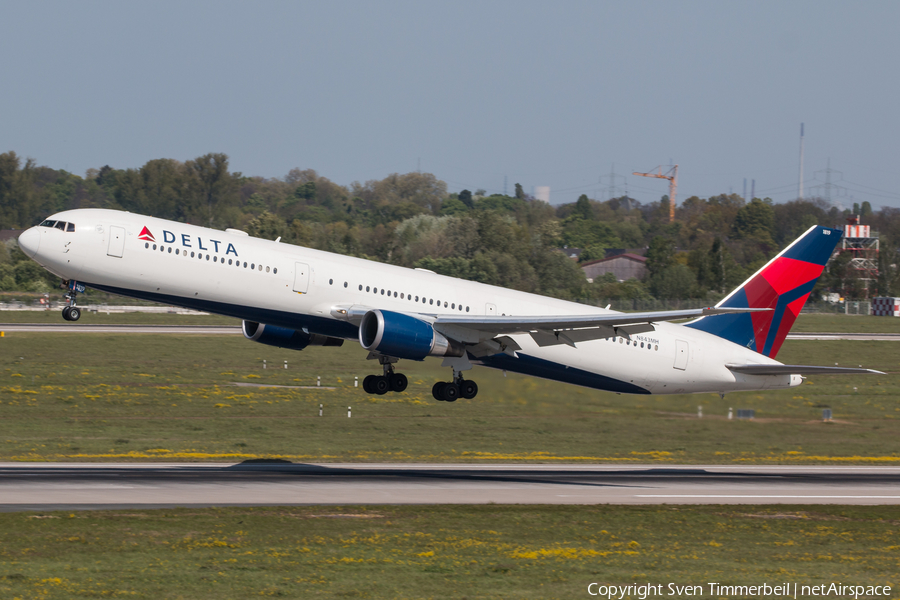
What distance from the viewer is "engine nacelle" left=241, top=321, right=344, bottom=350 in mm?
42750

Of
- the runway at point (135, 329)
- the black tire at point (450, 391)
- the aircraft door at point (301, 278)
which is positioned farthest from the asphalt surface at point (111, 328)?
the aircraft door at point (301, 278)

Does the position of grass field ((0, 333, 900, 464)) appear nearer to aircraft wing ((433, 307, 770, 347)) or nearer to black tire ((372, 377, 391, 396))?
black tire ((372, 377, 391, 396))

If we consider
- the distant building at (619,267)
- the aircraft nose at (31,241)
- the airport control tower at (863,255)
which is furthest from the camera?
the distant building at (619,267)

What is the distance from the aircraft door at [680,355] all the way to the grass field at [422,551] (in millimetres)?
9448

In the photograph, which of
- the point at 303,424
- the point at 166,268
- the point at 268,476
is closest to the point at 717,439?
the point at 303,424

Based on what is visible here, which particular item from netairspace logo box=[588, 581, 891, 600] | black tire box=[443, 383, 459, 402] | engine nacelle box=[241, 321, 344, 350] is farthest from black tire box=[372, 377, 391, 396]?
netairspace logo box=[588, 581, 891, 600]

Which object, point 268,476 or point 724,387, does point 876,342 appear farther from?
point 268,476

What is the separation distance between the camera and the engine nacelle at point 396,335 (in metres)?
37.7

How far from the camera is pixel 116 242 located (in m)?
36.4

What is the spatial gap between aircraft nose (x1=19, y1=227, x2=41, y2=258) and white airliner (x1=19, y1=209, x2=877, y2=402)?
0.05 m

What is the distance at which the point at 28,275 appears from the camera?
125625 mm

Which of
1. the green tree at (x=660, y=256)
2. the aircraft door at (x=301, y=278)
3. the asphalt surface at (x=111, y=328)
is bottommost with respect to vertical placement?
the asphalt surface at (x=111, y=328)

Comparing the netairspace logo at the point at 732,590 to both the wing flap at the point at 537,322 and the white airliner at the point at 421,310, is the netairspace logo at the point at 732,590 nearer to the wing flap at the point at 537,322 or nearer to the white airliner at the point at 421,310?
the white airliner at the point at 421,310

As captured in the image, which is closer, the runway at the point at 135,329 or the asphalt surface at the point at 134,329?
the runway at the point at 135,329
